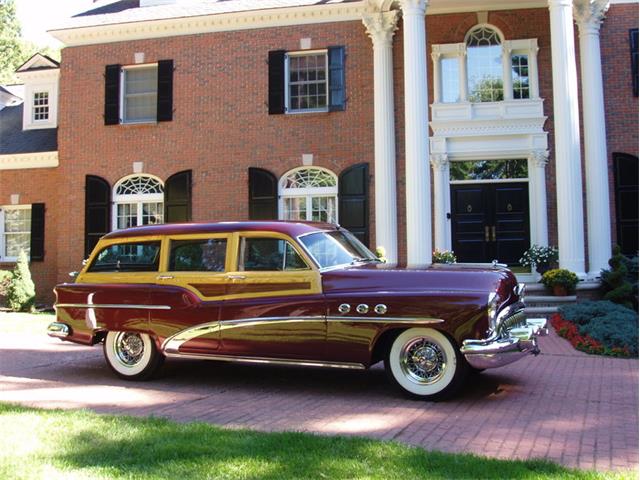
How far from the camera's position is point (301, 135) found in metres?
15.4

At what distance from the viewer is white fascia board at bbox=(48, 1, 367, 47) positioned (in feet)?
50.6

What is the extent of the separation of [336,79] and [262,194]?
3.56 m

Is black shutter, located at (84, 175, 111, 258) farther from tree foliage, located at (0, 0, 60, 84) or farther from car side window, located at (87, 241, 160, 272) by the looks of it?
tree foliage, located at (0, 0, 60, 84)

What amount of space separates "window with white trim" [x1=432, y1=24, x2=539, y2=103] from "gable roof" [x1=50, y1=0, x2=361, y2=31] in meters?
3.05

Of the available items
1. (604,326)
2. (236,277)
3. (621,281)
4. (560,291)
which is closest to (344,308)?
(236,277)

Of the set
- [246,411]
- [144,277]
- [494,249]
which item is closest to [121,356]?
[144,277]

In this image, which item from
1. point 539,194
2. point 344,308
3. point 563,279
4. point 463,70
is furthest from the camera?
point 463,70

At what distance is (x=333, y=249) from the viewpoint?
21.5 feet

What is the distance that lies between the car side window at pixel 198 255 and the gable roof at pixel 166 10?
35.2 ft

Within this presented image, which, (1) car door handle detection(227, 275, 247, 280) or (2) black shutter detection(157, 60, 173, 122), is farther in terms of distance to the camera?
(2) black shutter detection(157, 60, 173, 122)

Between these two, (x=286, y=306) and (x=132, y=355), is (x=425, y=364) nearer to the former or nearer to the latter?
(x=286, y=306)

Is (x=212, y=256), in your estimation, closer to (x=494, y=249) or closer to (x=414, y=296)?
(x=414, y=296)

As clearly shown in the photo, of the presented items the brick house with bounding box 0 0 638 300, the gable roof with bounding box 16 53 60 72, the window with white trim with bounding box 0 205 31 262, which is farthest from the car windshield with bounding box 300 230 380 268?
the gable roof with bounding box 16 53 60 72

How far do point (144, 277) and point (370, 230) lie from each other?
28.5 feet
